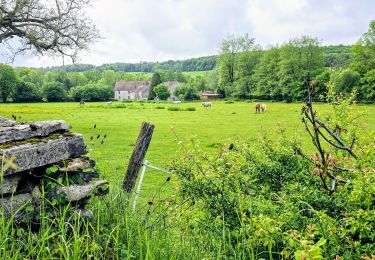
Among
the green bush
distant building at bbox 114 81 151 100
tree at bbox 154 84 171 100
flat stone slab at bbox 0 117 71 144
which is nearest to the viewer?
the green bush

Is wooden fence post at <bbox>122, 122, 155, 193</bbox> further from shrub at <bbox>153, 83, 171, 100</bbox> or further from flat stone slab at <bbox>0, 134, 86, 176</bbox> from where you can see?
shrub at <bbox>153, 83, 171, 100</bbox>

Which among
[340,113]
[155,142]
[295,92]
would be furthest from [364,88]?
[340,113]

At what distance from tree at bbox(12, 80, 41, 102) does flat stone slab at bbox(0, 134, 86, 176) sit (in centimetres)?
9505

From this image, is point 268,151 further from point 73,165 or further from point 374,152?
point 73,165

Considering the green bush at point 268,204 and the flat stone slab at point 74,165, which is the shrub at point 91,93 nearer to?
the green bush at point 268,204

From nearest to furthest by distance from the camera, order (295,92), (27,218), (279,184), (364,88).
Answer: (27,218) < (279,184) < (364,88) < (295,92)

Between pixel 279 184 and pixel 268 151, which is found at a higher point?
pixel 268 151

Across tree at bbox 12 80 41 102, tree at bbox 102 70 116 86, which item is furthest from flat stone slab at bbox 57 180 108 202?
tree at bbox 102 70 116 86

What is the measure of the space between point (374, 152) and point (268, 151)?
1564 millimetres

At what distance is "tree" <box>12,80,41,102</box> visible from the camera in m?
91.0

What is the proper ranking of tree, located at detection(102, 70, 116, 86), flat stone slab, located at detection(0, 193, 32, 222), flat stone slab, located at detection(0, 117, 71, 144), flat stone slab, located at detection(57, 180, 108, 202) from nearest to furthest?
flat stone slab, located at detection(0, 193, 32, 222)
flat stone slab, located at detection(57, 180, 108, 202)
flat stone slab, located at detection(0, 117, 71, 144)
tree, located at detection(102, 70, 116, 86)

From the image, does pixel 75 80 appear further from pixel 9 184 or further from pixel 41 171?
pixel 9 184

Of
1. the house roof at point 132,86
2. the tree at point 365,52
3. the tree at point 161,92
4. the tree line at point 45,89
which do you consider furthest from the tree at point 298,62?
the house roof at point 132,86

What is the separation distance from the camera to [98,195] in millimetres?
4152
